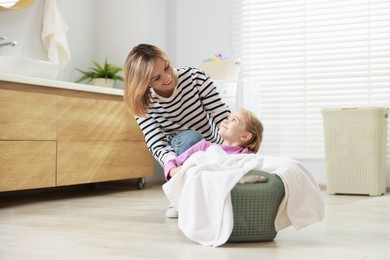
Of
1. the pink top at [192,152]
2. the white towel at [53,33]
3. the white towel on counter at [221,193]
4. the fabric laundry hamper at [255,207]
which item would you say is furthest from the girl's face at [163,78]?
the white towel at [53,33]

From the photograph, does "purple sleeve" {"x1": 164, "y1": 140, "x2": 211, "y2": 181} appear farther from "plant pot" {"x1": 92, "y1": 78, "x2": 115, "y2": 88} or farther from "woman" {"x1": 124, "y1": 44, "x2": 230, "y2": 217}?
"plant pot" {"x1": 92, "y1": 78, "x2": 115, "y2": 88}

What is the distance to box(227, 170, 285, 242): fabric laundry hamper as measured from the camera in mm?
1763

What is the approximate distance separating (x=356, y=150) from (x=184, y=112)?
169cm

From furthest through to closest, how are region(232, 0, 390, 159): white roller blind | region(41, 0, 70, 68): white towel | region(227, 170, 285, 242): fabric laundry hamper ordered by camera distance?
1. region(232, 0, 390, 159): white roller blind
2. region(41, 0, 70, 68): white towel
3. region(227, 170, 285, 242): fabric laundry hamper

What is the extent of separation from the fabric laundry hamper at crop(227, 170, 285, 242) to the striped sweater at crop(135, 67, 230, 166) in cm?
69

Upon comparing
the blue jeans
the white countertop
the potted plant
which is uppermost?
the potted plant

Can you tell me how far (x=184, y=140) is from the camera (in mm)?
2418

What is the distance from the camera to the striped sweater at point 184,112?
8.11ft

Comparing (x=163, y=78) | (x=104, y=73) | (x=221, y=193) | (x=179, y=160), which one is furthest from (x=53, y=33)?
(x=221, y=193)

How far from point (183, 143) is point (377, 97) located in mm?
2226

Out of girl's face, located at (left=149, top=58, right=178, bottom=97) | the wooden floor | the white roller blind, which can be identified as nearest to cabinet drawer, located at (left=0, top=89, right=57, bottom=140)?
the wooden floor

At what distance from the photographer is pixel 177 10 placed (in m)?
4.77

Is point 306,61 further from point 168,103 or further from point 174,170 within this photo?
point 174,170

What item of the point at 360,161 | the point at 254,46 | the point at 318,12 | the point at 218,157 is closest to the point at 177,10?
the point at 254,46
